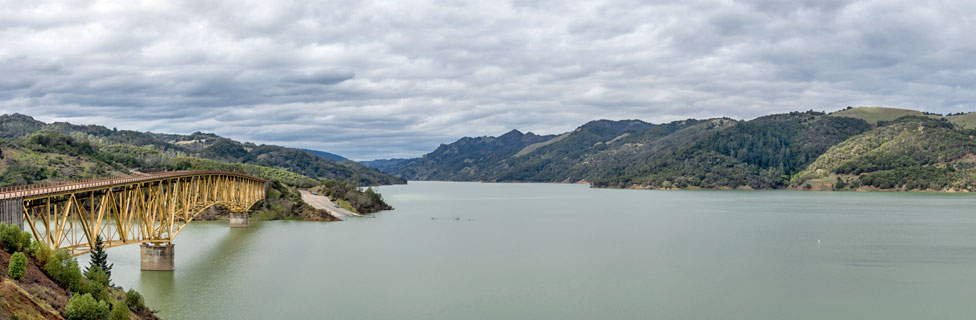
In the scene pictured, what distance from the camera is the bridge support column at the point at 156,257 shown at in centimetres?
4569

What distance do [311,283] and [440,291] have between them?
960 cm

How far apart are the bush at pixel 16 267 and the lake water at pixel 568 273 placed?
1205cm

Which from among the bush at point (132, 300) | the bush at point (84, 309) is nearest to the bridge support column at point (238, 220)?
the bush at point (132, 300)

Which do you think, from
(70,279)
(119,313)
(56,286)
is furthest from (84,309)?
(70,279)

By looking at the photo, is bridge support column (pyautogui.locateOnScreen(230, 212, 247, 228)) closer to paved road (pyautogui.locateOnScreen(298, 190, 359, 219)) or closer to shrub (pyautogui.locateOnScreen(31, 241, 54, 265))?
paved road (pyautogui.locateOnScreen(298, 190, 359, 219))

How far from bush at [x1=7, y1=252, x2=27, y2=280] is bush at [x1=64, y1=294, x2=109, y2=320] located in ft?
7.10

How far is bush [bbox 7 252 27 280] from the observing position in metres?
21.9

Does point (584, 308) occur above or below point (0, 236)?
below

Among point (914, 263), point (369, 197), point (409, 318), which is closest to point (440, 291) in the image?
point (409, 318)

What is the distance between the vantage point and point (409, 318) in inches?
1332

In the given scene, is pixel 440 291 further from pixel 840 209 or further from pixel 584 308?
pixel 840 209

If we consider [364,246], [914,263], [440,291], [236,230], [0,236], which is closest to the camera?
[0,236]

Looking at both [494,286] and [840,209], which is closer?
[494,286]

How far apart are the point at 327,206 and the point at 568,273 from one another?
72.6 m
